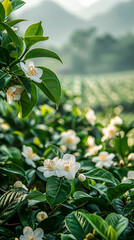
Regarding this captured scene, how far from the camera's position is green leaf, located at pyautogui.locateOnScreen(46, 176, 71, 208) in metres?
0.52

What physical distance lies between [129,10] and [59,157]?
64.4 feet

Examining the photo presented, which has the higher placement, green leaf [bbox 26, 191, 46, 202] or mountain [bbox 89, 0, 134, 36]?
mountain [bbox 89, 0, 134, 36]

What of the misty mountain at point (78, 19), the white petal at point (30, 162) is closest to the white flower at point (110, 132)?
the white petal at point (30, 162)

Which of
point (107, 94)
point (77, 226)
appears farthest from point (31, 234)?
point (107, 94)

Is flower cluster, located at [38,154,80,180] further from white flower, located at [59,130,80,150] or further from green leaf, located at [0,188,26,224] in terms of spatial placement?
white flower, located at [59,130,80,150]

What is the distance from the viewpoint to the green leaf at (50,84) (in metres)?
0.58

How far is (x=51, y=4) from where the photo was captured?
718 inches

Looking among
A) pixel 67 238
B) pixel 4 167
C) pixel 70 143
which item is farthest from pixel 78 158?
pixel 67 238

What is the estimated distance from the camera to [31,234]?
54cm

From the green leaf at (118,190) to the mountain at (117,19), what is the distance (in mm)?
18275

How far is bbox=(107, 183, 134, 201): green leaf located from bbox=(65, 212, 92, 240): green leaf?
98mm

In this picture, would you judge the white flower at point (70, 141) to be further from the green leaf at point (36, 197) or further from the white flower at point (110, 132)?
the green leaf at point (36, 197)

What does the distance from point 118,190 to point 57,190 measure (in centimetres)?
13

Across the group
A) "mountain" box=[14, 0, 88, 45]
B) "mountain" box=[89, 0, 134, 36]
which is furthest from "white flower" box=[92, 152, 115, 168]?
"mountain" box=[89, 0, 134, 36]
